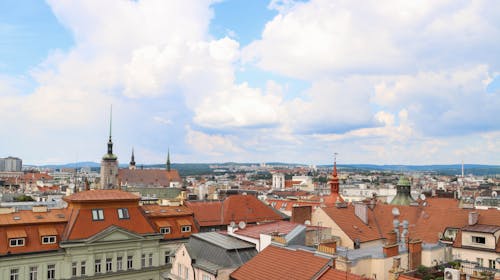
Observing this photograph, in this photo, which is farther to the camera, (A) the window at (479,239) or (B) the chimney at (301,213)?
(B) the chimney at (301,213)

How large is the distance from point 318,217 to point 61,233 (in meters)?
28.3

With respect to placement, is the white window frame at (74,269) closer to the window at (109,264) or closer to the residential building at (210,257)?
the window at (109,264)

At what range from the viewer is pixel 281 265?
2773 centimetres

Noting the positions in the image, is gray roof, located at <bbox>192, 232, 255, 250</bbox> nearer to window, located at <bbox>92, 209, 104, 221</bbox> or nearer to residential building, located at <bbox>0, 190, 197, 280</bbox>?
residential building, located at <bbox>0, 190, 197, 280</bbox>

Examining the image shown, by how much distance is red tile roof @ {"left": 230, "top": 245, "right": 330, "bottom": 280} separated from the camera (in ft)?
84.3

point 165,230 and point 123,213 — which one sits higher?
point 123,213

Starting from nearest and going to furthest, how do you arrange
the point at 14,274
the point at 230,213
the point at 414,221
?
the point at 14,274 < the point at 414,221 < the point at 230,213

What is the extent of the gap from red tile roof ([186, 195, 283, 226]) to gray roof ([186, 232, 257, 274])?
88.5ft

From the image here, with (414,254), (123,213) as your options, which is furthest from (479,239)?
(123,213)

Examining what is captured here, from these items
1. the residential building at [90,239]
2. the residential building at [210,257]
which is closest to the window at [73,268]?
the residential building at [90,239]

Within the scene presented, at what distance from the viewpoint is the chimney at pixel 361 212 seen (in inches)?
2071

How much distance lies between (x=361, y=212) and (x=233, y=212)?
21699 mm

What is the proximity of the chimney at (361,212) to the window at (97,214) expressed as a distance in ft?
98.0

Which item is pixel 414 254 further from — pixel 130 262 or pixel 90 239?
pixel 90 239
